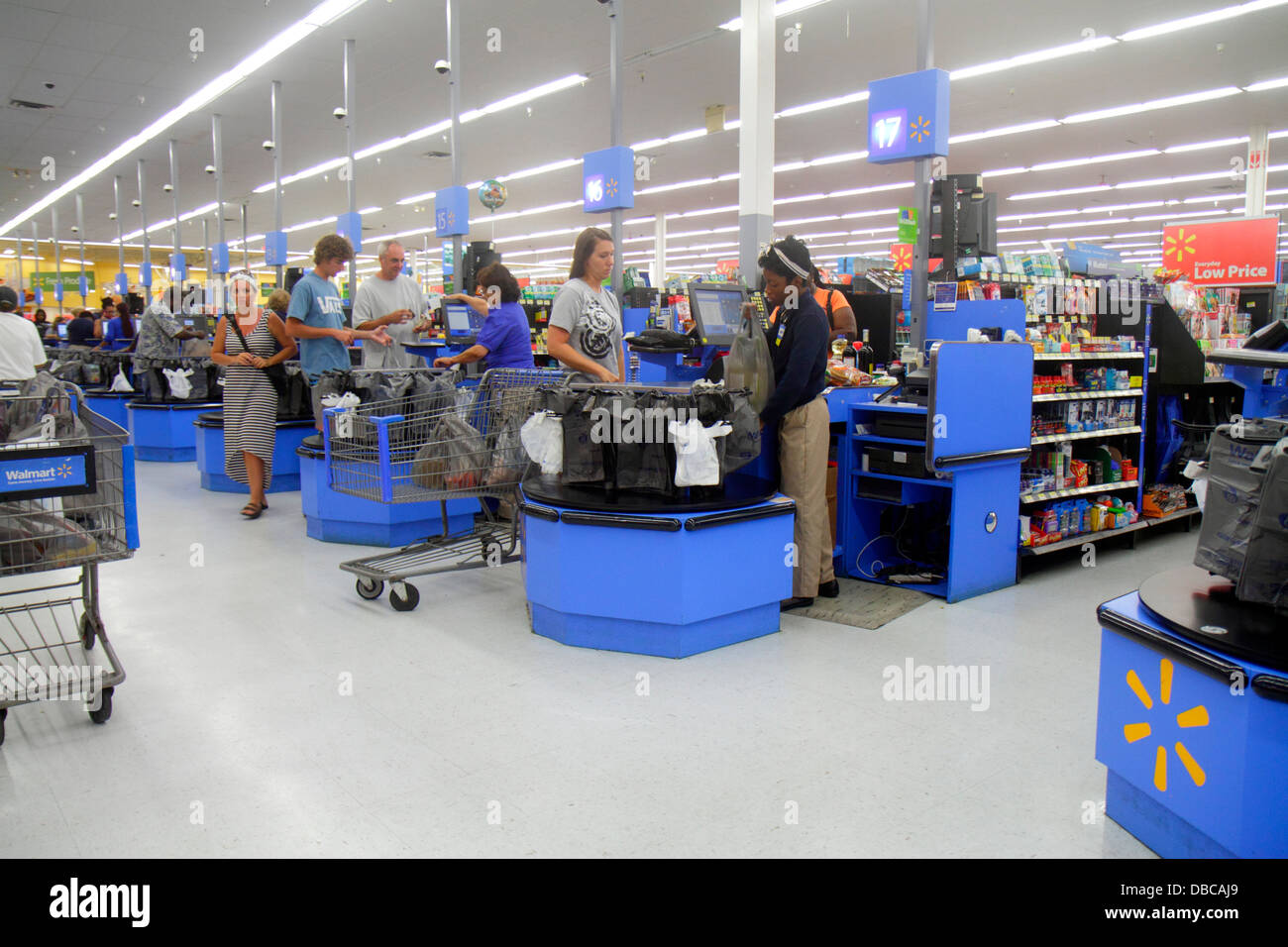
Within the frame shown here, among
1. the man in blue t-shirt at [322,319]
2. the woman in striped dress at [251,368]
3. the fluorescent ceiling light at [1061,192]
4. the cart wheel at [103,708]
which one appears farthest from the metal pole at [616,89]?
the fluorescent ceiling light at [1061,192]

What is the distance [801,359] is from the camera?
3887mm

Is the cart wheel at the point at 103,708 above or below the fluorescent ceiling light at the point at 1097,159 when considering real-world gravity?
below

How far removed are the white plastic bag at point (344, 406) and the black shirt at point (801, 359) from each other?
6.44 feet

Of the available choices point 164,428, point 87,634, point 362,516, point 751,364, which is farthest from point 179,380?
point 751,364

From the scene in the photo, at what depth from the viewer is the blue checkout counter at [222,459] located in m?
7.20

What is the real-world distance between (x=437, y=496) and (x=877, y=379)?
8.55 ft

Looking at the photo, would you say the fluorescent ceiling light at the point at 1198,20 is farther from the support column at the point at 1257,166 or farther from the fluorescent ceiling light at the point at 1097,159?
the fluorescent ceiling light at the point at 1097,159

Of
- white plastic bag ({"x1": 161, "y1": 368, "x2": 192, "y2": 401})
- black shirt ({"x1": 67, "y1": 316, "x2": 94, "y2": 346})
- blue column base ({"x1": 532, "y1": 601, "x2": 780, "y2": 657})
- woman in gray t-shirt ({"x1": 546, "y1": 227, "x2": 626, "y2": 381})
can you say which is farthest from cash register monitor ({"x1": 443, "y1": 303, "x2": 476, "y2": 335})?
black shirt ({"x1": 67, "y1": 316, "x2": 94, "y2": 346})

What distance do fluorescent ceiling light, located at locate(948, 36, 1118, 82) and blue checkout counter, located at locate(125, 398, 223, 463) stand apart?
9424mm

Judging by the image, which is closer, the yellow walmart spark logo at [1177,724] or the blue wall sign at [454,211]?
the yellow walmart spark logo at [1177,724]

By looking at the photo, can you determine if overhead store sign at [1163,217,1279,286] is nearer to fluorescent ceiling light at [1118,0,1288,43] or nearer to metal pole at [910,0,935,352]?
fluorescent ceiling light at [1118,0,1288,43]

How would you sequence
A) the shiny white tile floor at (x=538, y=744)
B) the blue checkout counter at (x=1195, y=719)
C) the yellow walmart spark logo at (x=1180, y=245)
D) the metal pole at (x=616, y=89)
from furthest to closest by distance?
the yellow walmart spark logo at (x=1180, y=245) < the metal pole at (x=616, y=89) < the shiny white tile floor at (x=538, y=744) < the blue checkout counter at (x=1195, y=719)

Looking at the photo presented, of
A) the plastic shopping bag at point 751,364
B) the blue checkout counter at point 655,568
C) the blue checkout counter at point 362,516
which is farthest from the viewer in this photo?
the blue checkout counter at point 362,516

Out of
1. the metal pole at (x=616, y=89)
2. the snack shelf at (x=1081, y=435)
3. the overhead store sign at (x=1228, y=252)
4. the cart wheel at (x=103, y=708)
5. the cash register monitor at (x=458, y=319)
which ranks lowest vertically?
the cart wheel at (x=103, y=708)
